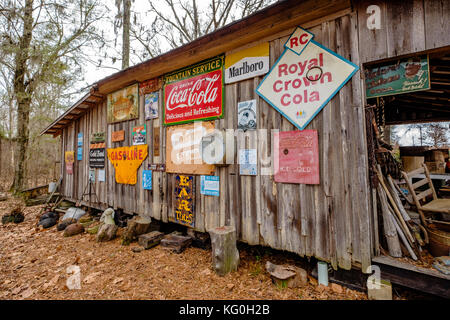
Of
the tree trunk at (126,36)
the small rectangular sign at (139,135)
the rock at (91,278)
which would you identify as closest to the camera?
the rock at (91,278)

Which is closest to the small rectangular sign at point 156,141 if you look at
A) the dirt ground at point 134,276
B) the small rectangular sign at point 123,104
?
the small rectangular sign at point 123,104

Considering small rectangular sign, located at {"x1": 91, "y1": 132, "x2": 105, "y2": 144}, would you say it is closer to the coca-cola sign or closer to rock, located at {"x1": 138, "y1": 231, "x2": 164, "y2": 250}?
the coca-cola sign

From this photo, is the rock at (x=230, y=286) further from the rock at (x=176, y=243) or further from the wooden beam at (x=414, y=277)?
the wooden beam at (x=414, y=277)

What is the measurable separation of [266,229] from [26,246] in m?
6.27

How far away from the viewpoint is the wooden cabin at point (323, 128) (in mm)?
2607

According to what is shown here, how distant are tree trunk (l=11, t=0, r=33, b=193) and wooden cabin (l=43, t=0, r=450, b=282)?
10172mm

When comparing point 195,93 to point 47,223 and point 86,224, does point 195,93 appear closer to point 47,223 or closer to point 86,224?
point 86,224

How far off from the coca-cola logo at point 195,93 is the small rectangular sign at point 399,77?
2.62 metres

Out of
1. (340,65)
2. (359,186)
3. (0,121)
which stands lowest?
(359,186)

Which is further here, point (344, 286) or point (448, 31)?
point (344, 286)

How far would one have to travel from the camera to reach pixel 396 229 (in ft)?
9.65

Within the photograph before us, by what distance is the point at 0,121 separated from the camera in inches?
676

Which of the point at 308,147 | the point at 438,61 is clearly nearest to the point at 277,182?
the point at 308,147
